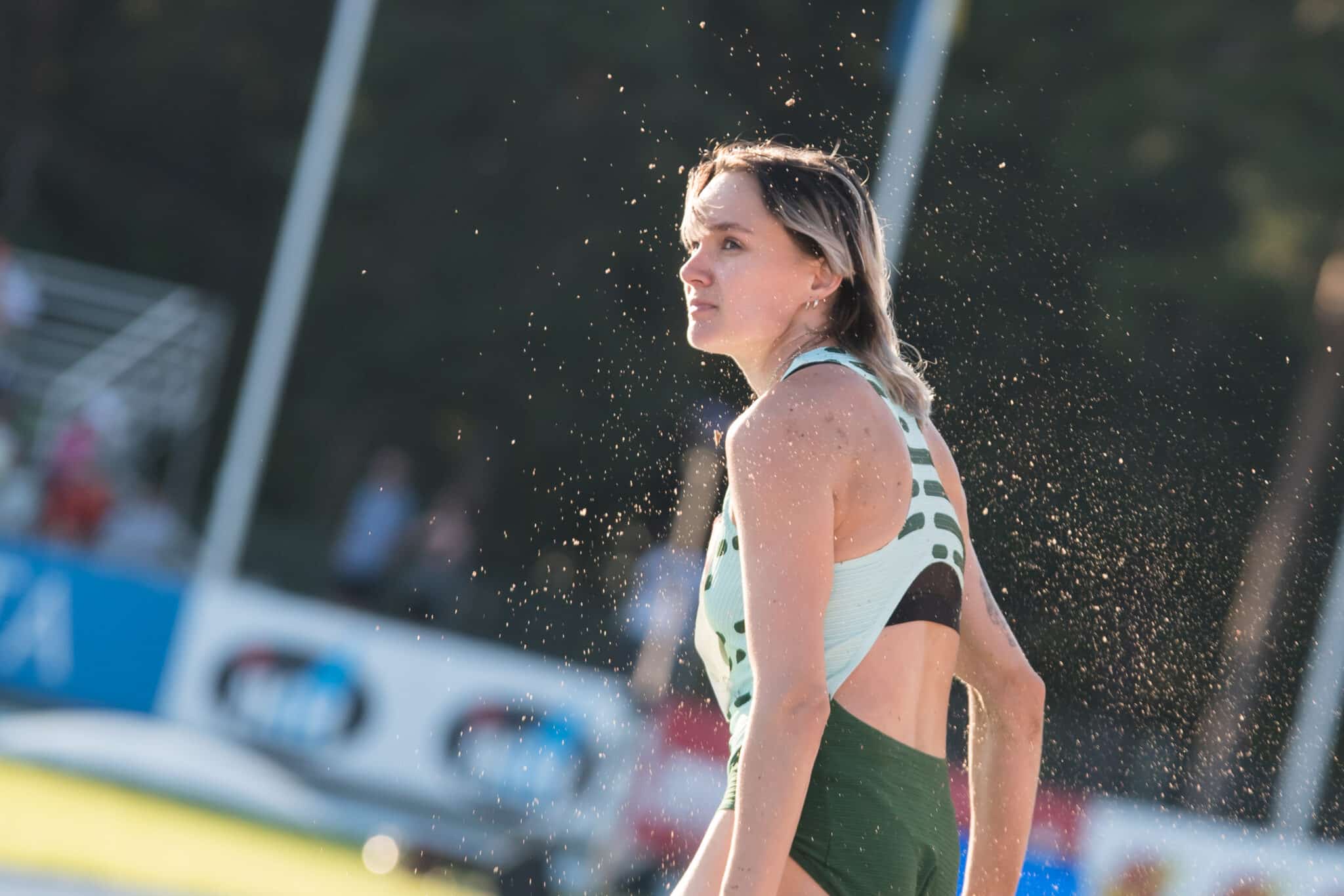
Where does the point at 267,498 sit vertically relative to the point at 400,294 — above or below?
below

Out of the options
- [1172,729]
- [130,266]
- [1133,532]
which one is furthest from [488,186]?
[1133,532]

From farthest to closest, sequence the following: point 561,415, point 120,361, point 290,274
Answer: point 561,415 → point 120,361 → point 290,274

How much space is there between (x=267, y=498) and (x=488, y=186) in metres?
6.78

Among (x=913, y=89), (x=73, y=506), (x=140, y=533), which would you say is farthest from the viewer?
(x=140, y=533)

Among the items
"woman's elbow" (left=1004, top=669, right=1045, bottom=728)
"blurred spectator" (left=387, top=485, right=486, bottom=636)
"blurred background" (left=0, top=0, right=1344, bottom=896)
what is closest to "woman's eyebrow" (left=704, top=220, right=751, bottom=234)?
"woman's elbow" (left=1004, top=669, right=1045, bottom=728)

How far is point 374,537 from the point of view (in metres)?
16.9

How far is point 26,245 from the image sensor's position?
96.8 ft

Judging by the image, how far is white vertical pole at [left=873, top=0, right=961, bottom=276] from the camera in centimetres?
1555

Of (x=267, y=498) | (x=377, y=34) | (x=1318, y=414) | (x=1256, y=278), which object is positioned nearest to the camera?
(x=1318, y=414)

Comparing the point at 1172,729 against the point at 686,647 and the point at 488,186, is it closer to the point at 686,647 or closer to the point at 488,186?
the point at 686,647

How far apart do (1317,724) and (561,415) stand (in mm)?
13556

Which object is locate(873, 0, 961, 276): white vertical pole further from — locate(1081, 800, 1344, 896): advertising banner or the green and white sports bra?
the green and white sports bra

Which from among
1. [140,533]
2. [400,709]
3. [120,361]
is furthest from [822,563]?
[120,361]

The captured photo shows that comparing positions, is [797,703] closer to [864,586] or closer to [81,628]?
[864,586]
